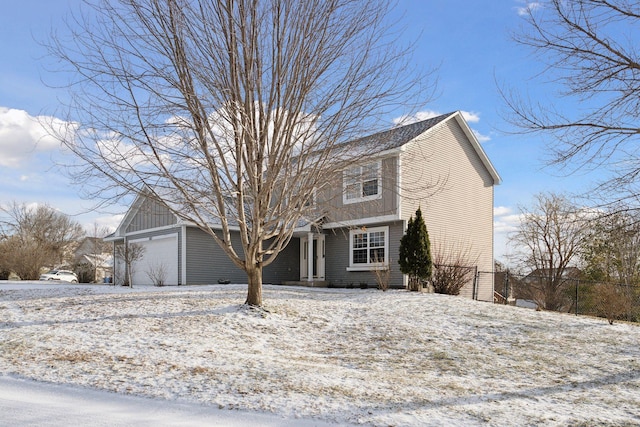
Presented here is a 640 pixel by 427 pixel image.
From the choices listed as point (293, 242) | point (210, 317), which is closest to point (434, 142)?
point (293, 242)

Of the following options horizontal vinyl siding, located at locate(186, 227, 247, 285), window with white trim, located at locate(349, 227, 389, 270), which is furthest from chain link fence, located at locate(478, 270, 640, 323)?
horizontal vinyl siding, located at locate(186, 227, 247, 285)

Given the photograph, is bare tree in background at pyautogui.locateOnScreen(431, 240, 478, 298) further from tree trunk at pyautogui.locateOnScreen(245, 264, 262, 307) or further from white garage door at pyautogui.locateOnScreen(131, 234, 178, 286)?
white garage door at pyautogui.locateOnScreen(131, 234, 178, 286)

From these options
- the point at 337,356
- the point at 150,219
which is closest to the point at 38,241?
the point at 150,219

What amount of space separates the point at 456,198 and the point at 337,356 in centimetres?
1427

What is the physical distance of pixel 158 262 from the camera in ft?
76.2

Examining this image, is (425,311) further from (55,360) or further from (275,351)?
(55,360)

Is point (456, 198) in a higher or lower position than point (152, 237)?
higher

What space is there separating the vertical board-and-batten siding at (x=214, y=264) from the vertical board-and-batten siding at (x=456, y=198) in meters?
6.60

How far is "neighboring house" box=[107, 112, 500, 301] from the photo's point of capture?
19828mm

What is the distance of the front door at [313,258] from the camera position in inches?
871

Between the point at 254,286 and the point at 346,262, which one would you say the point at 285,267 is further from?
the point at 254,286

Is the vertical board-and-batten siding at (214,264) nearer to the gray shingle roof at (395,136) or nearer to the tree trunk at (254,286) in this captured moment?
the gray shingle roof at (395,136)

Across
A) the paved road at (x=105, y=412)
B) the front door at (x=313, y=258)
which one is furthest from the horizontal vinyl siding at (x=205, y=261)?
the paved road at (x=105, y=412)

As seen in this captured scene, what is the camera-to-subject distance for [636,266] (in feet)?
86.4
